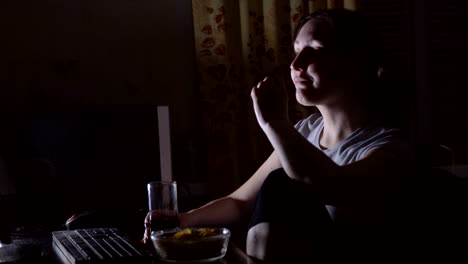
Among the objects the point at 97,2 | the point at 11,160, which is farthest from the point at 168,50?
the point at 11,160

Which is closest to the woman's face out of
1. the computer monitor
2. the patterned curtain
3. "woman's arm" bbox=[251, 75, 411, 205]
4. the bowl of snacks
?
"woman's arm" bbox=[251, 75, 411, 205]

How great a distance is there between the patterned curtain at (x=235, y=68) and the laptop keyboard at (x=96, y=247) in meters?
1.48

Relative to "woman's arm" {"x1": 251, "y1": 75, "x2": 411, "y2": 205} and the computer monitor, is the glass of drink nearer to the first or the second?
"woman's arm" {"x1": 251, "y1": 75, "x2": 411, "y2": 205}

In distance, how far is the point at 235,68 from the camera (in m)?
2.74

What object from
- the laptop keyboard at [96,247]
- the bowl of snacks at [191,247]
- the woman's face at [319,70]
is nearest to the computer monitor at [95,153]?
the woman's face at [319,70]

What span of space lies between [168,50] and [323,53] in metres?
1.37

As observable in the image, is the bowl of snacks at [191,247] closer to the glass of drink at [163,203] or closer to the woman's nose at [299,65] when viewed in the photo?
the glass of drink at [163,203]

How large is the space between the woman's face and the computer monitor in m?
0.85

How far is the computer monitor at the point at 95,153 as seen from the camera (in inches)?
87.9

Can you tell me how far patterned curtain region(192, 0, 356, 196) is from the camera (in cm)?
271

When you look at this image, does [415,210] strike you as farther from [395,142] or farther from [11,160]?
[11,160]

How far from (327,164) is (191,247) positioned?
1.01 ft

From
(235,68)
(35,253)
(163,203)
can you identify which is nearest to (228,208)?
(163,203)

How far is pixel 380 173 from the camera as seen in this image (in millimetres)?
1250
